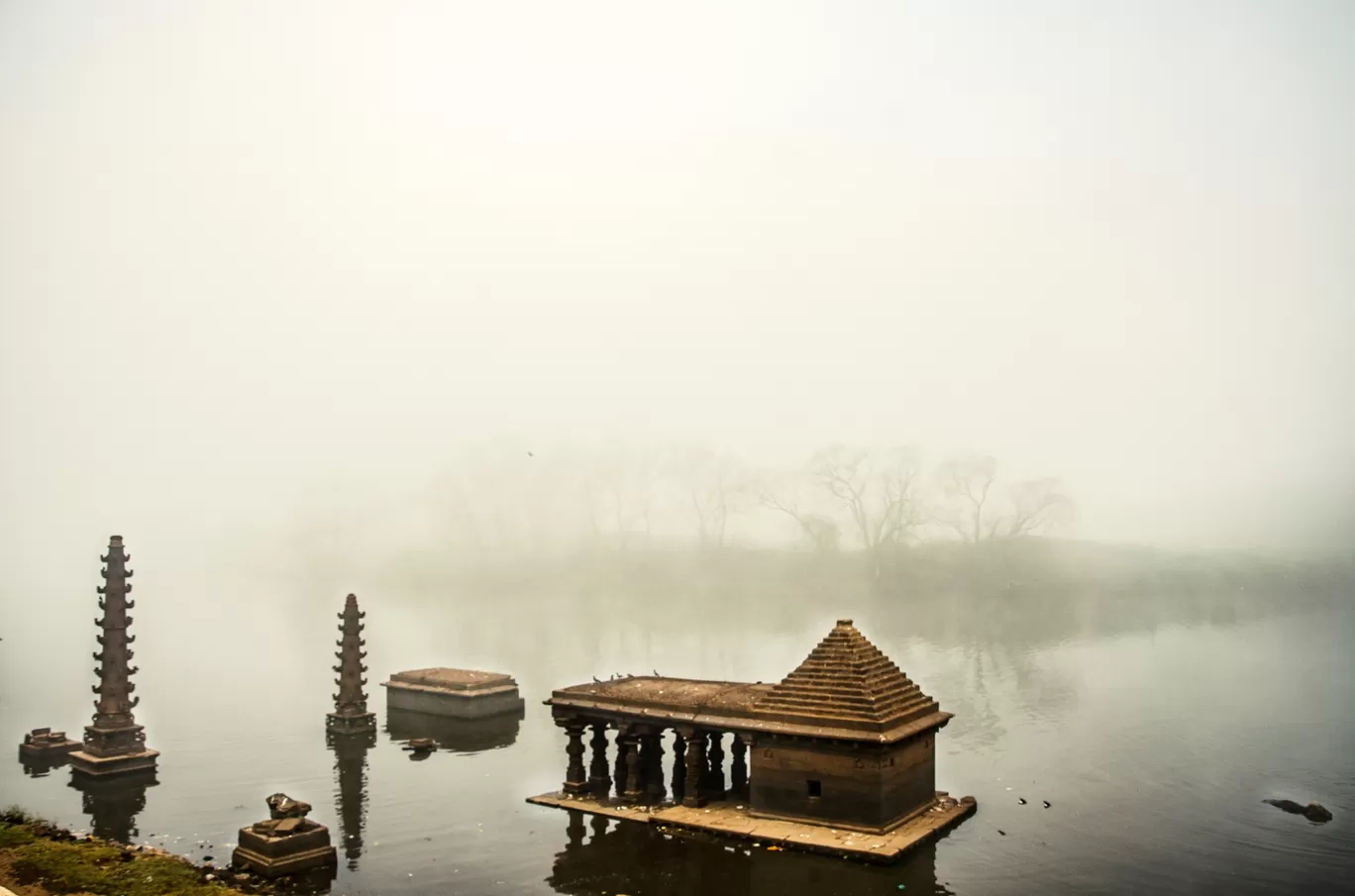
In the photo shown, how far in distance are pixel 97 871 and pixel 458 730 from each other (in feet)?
96.6

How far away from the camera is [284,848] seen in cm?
3344

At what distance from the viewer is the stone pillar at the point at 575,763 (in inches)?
1604

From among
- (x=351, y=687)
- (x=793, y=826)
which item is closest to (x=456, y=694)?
(x=351, y=687)

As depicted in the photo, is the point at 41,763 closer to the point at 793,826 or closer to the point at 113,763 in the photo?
the point at 113,763

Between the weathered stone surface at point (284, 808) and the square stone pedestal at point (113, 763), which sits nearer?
the weathered stone surface at point (284, 808)

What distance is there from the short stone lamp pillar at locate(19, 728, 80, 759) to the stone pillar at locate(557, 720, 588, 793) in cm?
2897

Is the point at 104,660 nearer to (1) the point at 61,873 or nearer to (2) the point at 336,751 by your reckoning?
(2) the point at 336,751

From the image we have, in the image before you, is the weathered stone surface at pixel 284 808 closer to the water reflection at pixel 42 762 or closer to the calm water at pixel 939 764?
the calm water at pixel 939 764

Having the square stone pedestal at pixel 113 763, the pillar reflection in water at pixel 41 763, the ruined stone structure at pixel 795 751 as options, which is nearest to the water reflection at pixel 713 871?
the ruined stone structure at pixel 795 751

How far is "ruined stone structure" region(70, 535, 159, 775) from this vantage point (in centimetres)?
4875

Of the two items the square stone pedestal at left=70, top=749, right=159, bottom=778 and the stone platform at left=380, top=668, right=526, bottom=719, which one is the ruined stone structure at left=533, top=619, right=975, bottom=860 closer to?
the square stone pedestal at left=70, top=749, right=159, bottom=778

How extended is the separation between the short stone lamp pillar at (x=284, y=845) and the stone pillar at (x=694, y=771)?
1207 cm

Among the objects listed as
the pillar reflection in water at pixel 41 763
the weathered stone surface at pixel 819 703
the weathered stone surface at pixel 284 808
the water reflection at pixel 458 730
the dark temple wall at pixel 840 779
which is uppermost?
the weathered stone surface at pixel 819 703

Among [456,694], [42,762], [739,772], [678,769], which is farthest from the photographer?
[456,694]
